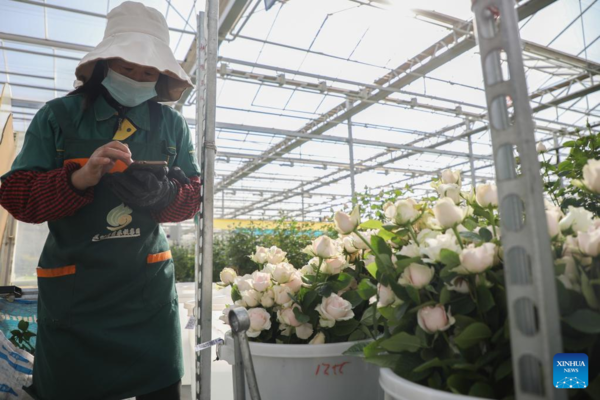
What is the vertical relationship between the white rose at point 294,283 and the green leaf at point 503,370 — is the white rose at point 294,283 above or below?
above

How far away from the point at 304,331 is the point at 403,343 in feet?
0.74

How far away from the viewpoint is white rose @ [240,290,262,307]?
2.22 feet

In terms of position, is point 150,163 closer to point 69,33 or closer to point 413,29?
point 69,33

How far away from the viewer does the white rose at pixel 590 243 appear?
1.16 ft

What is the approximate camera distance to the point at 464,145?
1291 centimetres

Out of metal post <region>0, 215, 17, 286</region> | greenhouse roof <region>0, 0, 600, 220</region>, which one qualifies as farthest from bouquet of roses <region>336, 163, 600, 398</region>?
metal post <region>0, 215, 17, 286</region>

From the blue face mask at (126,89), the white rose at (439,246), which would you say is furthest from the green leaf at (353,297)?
the blue face mask at (126,89)

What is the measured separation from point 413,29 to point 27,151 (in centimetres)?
618

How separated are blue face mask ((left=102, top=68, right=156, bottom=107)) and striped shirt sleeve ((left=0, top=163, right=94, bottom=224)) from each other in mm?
226

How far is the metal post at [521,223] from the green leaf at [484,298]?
11cm

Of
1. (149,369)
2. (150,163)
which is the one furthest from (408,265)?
(149,369)

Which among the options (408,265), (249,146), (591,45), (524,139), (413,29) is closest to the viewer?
(524,139)

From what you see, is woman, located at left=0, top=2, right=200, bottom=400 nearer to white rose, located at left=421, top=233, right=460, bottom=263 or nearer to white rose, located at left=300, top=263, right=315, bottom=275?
white rose, located at left=300, top=263, right=315, bottom=275

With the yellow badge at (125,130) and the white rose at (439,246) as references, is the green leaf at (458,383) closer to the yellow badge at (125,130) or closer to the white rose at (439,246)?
the white rose at (439,246)
